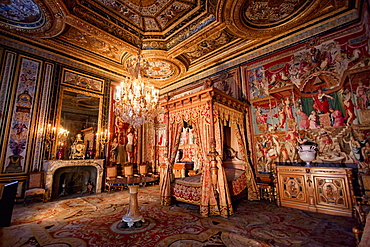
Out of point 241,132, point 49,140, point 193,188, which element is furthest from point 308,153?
point 49,140

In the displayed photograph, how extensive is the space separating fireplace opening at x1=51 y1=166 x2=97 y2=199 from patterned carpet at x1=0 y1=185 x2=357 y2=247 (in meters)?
1.61

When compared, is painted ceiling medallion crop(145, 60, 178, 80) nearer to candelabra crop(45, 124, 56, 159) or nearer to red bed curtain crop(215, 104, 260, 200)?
red bed curtain crop(215, 104, 260, 200)

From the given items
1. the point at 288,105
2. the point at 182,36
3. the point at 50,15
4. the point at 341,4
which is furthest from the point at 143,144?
the point at 341,4

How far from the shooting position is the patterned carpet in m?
2.89

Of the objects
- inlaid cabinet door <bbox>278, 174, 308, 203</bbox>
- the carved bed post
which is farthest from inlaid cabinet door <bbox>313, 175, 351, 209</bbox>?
the carved bed post

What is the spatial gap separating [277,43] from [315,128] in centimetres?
316

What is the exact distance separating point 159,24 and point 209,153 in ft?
15.6

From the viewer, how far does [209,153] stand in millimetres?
4410

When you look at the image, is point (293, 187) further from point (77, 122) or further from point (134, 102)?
point (77, 122)

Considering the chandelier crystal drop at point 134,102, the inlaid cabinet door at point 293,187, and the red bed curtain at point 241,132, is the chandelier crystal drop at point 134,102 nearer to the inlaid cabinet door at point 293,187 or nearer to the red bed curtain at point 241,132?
the red bed curtain at point 241,132

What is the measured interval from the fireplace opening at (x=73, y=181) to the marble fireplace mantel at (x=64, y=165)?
0.22 metres

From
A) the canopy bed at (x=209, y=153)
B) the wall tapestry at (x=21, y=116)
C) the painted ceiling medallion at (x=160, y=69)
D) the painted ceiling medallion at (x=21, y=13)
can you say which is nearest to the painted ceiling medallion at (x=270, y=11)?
the canopy bed at (x=209, y=153)

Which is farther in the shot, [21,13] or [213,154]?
[21,13]

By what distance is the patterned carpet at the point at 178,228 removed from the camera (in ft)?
9.48
